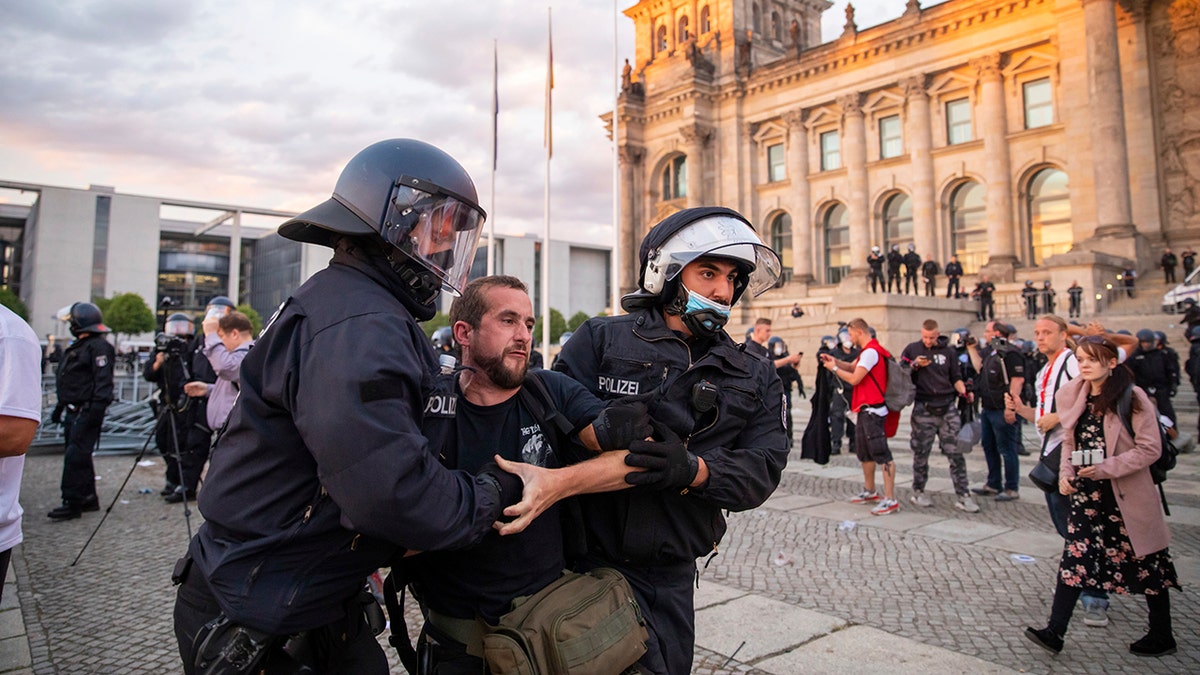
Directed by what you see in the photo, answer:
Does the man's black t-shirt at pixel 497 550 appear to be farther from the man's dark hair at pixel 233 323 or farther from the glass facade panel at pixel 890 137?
the glass facade panel at pixel 890 137

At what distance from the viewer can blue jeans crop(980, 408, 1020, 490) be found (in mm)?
7938

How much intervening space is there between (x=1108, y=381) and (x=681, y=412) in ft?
11.5

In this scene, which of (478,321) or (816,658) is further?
(816,658)

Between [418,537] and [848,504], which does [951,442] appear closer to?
[848,504]

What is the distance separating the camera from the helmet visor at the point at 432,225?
1.84m

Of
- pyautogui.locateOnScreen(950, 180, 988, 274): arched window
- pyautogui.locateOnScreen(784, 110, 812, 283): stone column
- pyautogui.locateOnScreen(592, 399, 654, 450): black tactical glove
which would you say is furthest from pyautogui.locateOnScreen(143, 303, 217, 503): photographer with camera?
pyautogui.locateOnScreen(784, 110, 812, 283): stone column

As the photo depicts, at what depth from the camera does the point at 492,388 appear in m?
2.05

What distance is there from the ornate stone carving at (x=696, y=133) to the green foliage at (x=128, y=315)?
48.5m

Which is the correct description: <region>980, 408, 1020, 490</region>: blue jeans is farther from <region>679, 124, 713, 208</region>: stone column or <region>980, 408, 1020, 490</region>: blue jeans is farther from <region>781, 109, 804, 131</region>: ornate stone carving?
<region>679, 124, 713, 208</region>: stone column

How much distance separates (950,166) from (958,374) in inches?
1120

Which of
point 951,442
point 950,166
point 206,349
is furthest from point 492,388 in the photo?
point 950,166

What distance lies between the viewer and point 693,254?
2402 millimetres

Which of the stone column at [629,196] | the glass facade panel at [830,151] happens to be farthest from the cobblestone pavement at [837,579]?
the stone column at [629,196]

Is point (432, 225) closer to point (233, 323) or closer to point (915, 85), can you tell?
point (233, 323)
